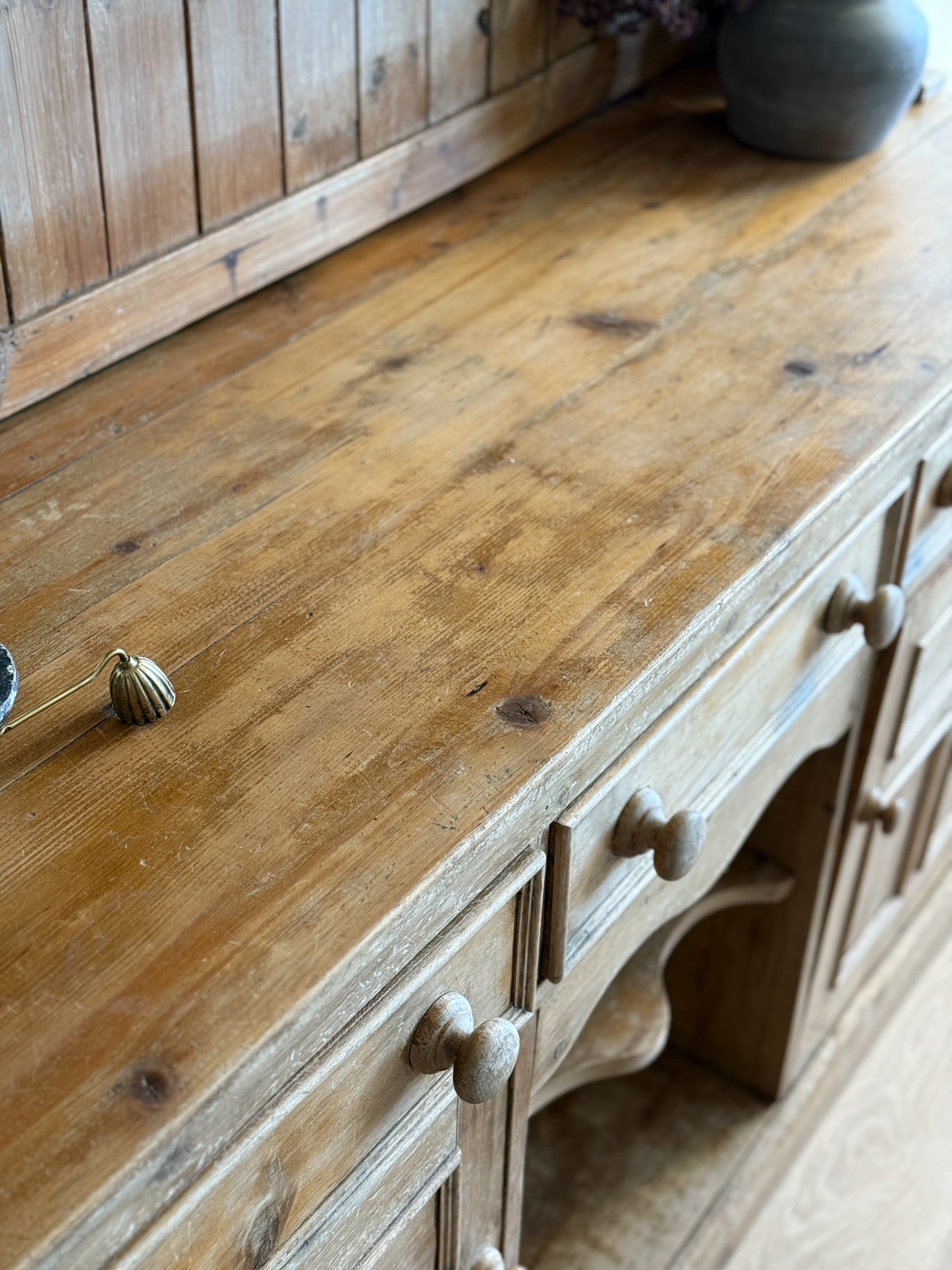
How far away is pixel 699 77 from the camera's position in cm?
142

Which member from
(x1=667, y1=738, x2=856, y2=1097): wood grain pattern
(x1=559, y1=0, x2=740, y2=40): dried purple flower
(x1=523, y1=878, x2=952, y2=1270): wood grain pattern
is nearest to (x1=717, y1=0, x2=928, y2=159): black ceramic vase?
(x1=559, y1=0, x2=740, y2=40): dried purple flower

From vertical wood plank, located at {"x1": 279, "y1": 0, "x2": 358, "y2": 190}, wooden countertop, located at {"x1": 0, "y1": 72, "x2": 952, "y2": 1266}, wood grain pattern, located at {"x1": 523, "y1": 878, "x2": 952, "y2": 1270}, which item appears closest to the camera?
wooden countertop, located at {"x1": 0, "y1": 72, "x2": 952, "y2": 1266}

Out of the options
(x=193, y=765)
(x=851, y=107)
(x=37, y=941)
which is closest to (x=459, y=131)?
(x=851, y=107)

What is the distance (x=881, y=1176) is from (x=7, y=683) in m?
1.16

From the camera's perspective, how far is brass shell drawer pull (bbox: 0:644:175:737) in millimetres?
643

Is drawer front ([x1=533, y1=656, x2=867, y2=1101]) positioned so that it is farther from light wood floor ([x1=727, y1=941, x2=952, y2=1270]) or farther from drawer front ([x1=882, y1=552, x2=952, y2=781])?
light wood floor ([x1=727, y1=941, x2=952, y2=1270])

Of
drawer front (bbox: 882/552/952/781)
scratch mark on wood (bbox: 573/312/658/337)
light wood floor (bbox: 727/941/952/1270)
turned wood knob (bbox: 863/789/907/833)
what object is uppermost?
scratch mark on wood (bbox: 573/312/658/337)

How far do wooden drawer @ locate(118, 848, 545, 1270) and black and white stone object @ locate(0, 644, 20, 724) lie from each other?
0.72ft

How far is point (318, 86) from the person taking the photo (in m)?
1.02

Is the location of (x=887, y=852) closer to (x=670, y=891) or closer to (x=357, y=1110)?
(x=670, y=891)

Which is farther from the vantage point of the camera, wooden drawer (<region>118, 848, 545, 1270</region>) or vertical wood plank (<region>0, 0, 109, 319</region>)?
vertical wood plank (<region>0, 0, 109, 319</region>)

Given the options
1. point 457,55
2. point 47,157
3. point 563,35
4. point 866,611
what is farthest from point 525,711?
point 563,35

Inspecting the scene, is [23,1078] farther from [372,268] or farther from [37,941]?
[372,268]

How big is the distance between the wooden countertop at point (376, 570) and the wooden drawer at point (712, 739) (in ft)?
0.11
